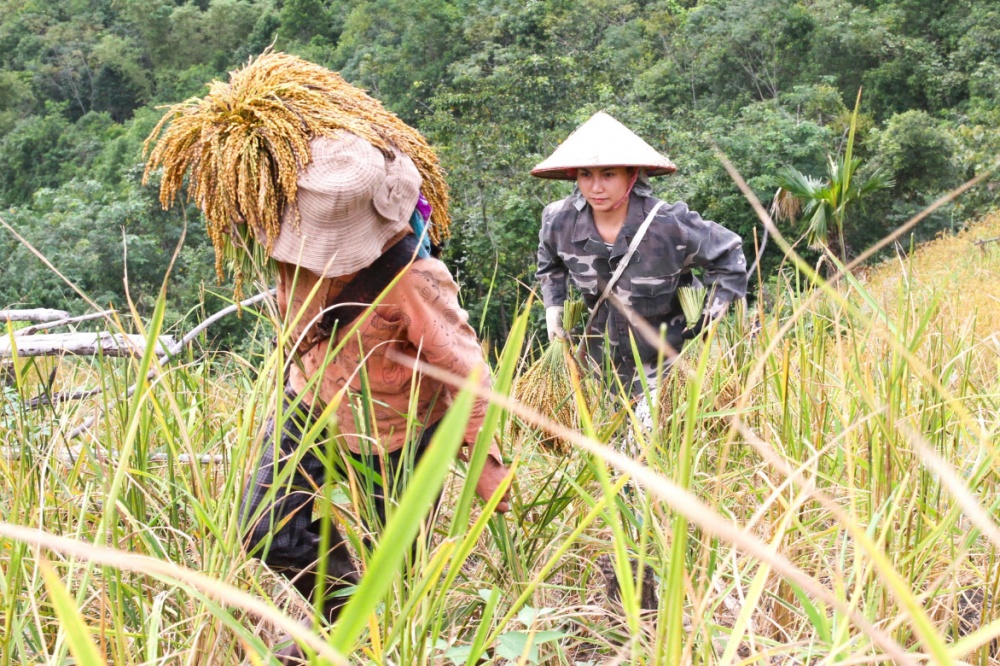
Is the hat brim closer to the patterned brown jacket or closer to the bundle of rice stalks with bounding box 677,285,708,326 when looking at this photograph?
the bundle of rice stalks with bounding box 677,285,708,326

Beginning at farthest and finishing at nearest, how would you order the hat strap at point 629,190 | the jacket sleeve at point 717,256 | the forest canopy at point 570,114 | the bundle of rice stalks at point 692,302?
1. the forest canopy at point 570,114
2. the hat strap at point 629,190
3. the jacket sleeve at point 717,256
4. the bundle of rice stalks at point 692,302

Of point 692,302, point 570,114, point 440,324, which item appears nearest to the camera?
point 440,324

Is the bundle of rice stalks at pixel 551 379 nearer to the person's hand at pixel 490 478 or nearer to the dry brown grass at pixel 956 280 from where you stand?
the dry brown grass at pixel 956 280

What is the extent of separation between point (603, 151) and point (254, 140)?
5.33 ft

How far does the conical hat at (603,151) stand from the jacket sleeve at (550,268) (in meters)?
0.21

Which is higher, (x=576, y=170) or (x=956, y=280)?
(x=576, y=170)

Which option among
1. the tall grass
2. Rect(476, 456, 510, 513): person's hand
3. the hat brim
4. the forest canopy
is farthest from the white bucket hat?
the forest canopy

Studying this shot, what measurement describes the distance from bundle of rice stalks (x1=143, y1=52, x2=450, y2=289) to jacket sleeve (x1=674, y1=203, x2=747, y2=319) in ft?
4.82

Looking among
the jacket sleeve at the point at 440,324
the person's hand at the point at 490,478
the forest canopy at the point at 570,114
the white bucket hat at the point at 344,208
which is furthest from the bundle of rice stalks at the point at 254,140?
the forest canopy at the point at 570,114

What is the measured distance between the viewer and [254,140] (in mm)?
1562

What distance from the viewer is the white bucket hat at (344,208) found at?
155 cm

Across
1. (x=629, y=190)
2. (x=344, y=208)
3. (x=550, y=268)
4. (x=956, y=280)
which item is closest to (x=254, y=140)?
(x=344, y=208)

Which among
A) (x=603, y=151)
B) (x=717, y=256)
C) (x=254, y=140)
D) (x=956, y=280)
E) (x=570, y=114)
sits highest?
(x=254, y=140)

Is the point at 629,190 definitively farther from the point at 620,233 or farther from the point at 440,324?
the point at 440,324
